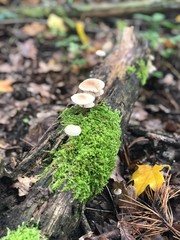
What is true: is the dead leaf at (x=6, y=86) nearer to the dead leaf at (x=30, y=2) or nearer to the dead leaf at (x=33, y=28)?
the dead leaf at (x=33, y=28)

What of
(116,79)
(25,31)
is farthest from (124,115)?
(25,31)

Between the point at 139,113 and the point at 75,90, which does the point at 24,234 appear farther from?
the point at 75,90

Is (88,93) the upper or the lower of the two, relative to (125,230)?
upper

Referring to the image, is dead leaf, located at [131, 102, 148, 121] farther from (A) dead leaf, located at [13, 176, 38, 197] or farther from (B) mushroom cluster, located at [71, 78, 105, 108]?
(A) dead leaf, located at [13, 176, 38, 197]

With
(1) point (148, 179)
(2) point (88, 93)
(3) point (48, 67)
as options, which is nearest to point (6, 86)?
(3) point (48, 67)

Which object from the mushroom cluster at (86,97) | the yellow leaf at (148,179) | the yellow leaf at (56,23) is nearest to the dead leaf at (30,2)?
the yellow leaf at (56,23)

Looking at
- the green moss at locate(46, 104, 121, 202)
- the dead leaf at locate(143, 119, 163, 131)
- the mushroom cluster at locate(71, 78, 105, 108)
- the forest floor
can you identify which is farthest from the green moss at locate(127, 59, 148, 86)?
the green moss at locate(46, 104, 121, 202)

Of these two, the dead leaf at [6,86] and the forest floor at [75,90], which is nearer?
the forest floor at [75,90]

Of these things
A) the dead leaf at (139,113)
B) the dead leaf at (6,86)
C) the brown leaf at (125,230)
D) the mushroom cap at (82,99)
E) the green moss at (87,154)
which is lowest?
the dead leaf at (139,113)
